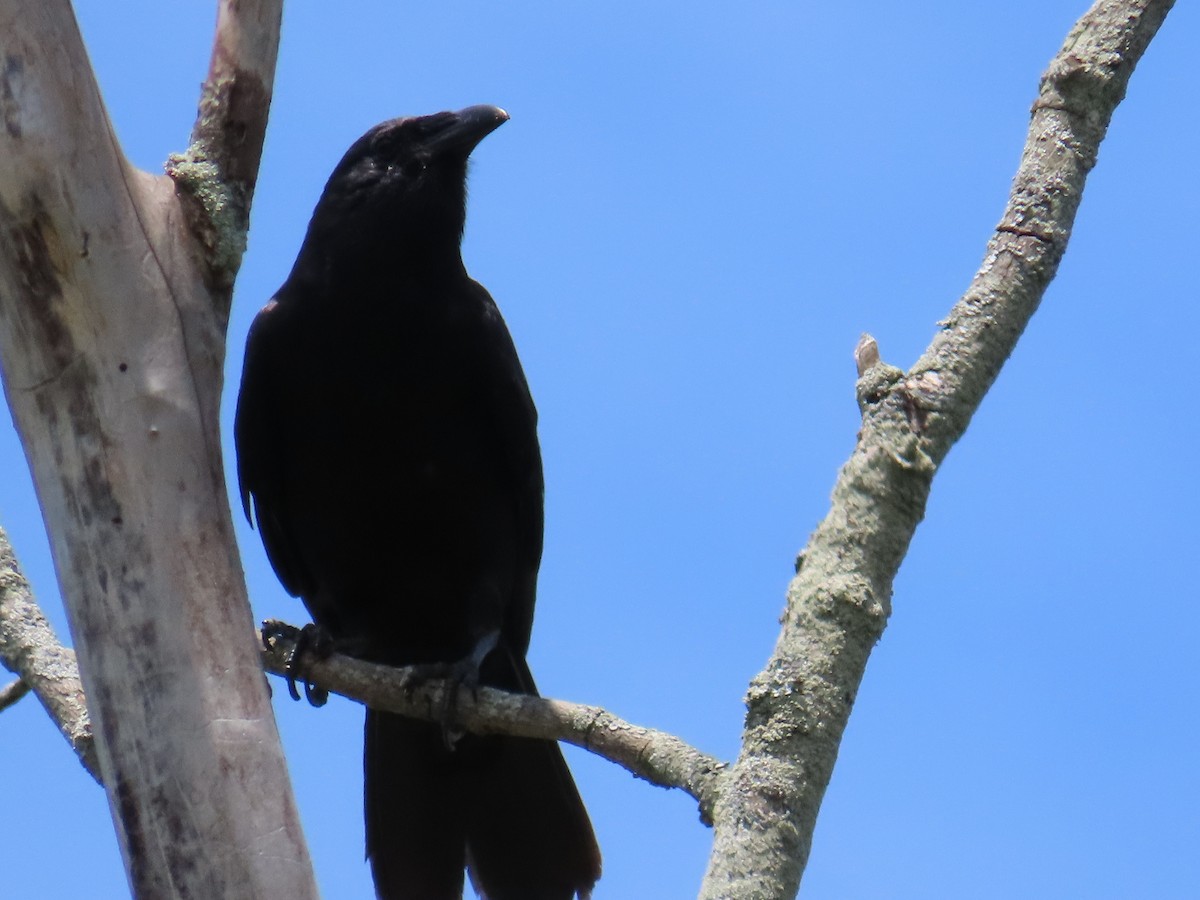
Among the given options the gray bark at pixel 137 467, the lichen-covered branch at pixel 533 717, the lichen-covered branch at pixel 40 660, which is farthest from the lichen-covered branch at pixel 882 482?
the lichen-covered branch at pixel 40 660

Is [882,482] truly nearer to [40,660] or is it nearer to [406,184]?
[40,660]

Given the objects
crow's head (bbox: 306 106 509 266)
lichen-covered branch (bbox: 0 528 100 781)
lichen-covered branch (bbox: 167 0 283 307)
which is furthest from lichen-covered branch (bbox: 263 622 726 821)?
crow's head (bbox: 306 106 509 266)

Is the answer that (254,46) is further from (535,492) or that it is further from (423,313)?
(535,492)

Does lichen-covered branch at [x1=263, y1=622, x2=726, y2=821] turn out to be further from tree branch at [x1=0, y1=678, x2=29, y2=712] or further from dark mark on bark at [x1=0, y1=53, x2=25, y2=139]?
dark mark on bark at [x1=0, y1=53, x2=25, y2=139]

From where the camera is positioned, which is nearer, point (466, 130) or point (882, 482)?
point (882, 482)

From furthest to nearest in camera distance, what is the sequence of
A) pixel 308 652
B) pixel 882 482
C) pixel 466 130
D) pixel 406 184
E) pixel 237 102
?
pixel 466 130, pixel 406 184, pixel 308 652, pixel 237 102, pixel 882 482

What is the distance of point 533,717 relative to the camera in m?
3.23

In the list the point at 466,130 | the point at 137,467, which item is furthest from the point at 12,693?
the point at 466,130

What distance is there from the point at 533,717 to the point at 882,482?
3.02ft

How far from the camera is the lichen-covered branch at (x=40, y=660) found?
12.4 feet

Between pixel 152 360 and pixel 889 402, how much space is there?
1.59m

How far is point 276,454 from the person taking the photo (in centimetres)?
491

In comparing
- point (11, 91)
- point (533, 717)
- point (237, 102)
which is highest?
point (237, 102)

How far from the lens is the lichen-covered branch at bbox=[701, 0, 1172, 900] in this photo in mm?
2691
